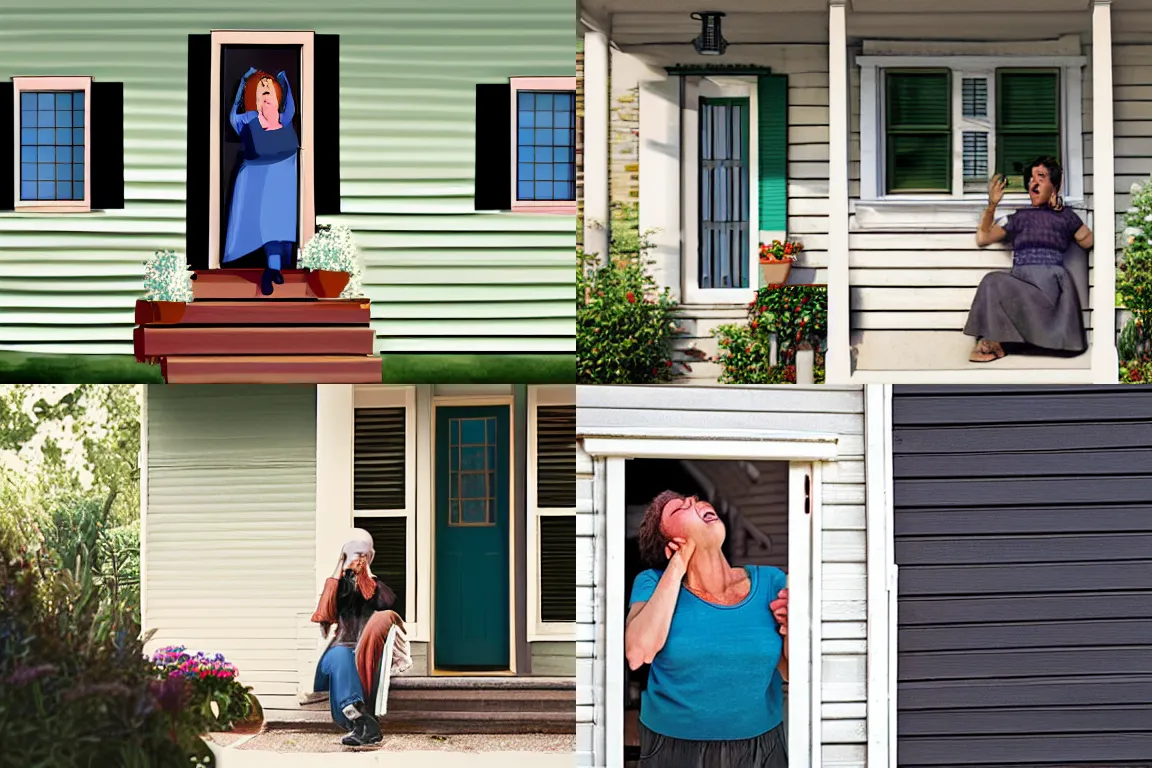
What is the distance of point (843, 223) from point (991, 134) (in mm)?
1137

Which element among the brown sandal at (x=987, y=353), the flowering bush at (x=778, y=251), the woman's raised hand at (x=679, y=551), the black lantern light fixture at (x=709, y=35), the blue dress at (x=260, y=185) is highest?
the black lantern light fixture at (x=709, y=35)

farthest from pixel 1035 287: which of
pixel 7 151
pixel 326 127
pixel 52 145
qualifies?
pixel 7 151

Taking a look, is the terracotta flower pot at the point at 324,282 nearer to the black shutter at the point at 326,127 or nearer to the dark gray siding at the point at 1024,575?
the black shutter at the point at 326,127

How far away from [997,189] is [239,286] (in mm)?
4313

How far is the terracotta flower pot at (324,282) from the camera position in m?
6.80

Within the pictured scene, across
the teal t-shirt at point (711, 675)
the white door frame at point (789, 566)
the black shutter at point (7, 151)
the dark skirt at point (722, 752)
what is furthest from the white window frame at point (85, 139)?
the dark skirt at point (722, 752)

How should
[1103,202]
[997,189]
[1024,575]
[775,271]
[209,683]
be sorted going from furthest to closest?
[997,189]
[775,271]
[1103,202]
[209,683]
[1024,575]

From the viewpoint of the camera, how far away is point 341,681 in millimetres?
6770

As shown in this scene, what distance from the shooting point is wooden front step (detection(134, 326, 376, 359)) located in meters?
6.73

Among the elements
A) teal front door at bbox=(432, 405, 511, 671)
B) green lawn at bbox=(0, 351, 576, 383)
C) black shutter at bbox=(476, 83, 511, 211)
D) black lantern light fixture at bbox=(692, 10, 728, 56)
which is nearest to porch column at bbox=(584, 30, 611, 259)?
black shutter at bbox=(476, 83, 511, 211)

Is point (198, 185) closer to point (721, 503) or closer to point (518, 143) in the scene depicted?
point (518, 143)

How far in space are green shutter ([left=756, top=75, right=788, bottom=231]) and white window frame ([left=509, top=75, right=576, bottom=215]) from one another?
108cm

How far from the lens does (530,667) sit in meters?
6.82

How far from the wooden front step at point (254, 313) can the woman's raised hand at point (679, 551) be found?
207 centimetres
